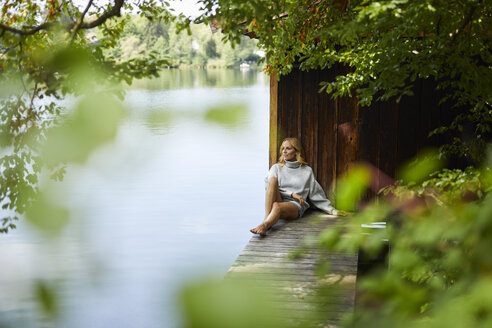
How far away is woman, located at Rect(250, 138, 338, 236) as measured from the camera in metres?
6.11

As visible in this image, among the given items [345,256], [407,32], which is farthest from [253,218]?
[407,32]

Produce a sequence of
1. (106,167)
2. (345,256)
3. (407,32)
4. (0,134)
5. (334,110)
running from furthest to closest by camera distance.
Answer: (334,110) < (345,256) < (407,32) < (0,134) < (106,167)

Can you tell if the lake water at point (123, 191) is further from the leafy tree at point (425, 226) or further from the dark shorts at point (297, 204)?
the dark shorts at point (297, 204)

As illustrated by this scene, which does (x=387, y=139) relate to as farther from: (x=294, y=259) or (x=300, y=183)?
(x=294, y=259)

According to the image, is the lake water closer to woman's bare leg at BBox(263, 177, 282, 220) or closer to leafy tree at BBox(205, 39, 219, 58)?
leafy tree at BBox(205, 39, 219, 58)

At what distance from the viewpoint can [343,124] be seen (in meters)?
6.50

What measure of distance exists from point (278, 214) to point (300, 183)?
596 mm

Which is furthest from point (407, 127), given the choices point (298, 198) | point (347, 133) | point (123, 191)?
point (123, 191)

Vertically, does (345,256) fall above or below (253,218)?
above

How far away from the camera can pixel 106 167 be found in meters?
0.66

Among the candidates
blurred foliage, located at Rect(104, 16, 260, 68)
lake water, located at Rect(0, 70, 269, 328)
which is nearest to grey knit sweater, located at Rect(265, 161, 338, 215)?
blurred foliage, located at Rect(104, 16, 260, 68)

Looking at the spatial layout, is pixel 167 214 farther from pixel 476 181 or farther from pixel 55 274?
pixel 55 274

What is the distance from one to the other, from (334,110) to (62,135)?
6.00m

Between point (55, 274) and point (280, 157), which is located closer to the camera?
point (55, 274)
